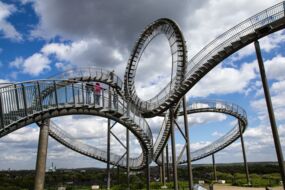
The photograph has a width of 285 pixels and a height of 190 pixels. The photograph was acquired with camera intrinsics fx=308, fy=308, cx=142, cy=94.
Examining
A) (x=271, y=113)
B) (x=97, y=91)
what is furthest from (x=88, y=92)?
(x=271, y=113)

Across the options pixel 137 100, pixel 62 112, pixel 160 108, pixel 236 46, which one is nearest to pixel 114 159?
pixel 137 100

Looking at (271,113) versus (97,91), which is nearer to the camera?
(271,113)

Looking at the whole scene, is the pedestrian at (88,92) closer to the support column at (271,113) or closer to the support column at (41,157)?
the support column at (41,157)

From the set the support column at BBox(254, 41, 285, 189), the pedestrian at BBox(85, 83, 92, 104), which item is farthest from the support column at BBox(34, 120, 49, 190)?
the support column at BBox(254, 41, 285, 189)

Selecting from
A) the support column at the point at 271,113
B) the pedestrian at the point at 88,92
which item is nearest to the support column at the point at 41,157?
the pedestrian at the point at 88,92

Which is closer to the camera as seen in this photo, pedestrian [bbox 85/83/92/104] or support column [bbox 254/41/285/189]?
support column [bbox 254/41/285/189]

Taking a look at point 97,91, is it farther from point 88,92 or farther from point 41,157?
point 41,157

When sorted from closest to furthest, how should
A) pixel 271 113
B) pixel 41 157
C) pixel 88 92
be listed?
pixel 271 113, pixel 88 92, pixel 41 157

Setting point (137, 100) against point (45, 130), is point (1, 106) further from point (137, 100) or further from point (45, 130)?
point (137, 100)

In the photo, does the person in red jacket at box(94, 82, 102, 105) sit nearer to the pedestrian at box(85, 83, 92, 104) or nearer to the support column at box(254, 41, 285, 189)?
the pedestrian at box(85, 83, 92, 104)
